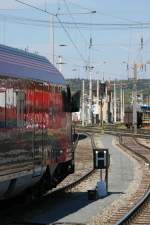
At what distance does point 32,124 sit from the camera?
1313 centimetres

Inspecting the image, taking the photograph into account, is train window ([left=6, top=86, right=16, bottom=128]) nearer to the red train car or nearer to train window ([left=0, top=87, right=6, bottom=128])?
the red train car

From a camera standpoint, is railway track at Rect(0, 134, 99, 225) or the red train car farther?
railway track at Rect(0, 134, 99, 225)

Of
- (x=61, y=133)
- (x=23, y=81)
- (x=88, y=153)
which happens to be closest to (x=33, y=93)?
(x=23, y=81)

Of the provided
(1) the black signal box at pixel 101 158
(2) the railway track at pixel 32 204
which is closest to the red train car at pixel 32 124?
(2) the railway track at pixel 32 204

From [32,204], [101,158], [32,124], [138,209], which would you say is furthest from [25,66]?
[101,158]

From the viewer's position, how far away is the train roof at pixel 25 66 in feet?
39.1

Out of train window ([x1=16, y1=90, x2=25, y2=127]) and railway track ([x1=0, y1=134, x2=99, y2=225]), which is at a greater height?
train window ([x1=16, y1=90, x2=25, y2=127])

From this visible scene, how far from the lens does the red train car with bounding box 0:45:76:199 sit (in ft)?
37.9

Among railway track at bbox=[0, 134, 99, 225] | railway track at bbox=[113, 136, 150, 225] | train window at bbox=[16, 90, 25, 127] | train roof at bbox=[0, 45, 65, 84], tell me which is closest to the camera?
train roof at bbox=[0, 45, 65, 84]

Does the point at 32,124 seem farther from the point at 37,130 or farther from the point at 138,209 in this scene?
the point at 138,209

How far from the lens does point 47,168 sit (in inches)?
579

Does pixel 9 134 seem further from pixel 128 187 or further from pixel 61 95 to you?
pixel 128 187

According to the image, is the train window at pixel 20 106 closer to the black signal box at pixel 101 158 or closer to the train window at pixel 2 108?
the train window at pixel 2 108

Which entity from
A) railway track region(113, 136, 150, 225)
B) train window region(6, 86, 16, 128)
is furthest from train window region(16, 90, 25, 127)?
railway track region(113, 136, 150, 225)
